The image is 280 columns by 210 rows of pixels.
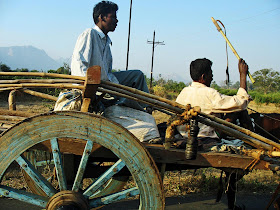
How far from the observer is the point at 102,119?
2.03 m

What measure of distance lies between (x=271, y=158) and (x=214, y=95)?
2.67 feet

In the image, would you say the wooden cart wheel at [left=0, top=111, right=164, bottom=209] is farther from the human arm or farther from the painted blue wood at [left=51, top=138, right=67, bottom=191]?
the human arm

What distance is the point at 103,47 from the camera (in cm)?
330

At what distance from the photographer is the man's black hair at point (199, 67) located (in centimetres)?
311

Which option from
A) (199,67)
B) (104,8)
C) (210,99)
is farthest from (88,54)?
(210,99)

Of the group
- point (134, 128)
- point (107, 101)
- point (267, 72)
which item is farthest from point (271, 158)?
point (267, 72)

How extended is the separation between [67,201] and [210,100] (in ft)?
5.48

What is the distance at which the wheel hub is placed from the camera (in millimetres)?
2020

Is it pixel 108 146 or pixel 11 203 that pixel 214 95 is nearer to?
pixel 108 146

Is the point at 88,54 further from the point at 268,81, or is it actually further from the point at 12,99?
the point at 268,81

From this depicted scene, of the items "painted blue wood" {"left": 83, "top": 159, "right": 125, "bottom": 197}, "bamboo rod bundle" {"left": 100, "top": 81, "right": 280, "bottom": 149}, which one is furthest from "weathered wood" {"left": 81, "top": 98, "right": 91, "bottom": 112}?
"painted blue wood" {"left": 83, "top": 159, "right": 125, "bottom": 197}

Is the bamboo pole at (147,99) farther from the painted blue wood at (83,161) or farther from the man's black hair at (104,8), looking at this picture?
the man's black hair at (104,8)

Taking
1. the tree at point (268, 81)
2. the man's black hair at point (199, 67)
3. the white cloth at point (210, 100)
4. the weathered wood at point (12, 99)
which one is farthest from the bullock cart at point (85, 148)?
the tree at point (268, 81)

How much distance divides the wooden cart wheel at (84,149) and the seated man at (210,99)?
820 mm
